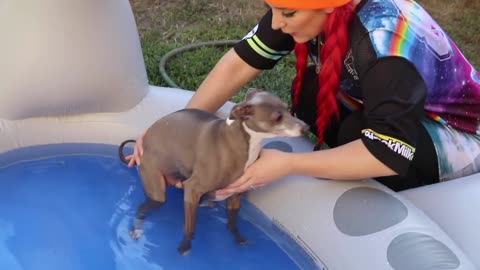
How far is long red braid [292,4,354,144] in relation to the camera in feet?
4.70

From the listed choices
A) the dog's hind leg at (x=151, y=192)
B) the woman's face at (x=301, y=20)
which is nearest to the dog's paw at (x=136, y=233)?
the dog's hind leg at (x=151, y=192)

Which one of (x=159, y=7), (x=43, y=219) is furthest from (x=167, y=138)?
(x=159, y=7)

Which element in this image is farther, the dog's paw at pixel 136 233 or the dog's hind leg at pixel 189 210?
the dog's paw at pixel 136 233

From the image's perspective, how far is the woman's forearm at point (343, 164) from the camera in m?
Result: 1.47

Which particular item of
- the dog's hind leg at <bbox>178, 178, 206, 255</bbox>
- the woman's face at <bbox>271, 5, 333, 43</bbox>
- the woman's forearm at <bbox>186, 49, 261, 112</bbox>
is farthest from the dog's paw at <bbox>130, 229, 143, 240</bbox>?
the woman's face at <bbox>271, 5, 333, 43</bbox>

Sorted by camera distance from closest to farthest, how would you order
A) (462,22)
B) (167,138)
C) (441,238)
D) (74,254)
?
(441,238) < (167,138) < (74,254) < (462,22)

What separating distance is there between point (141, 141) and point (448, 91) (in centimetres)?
81

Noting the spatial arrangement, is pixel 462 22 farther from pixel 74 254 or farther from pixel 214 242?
pixel 74 254

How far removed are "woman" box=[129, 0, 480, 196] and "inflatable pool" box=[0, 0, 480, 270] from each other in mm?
93

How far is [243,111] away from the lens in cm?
134

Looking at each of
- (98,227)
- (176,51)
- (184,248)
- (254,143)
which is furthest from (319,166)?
(176,51)

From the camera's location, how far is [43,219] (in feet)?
5.93

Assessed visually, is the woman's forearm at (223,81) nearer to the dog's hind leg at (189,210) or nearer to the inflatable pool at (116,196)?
the inflatable pool at (116,196)

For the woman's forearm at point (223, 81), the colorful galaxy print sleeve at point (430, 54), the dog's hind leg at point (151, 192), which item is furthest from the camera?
the woman's forearm at point (223, 81)
